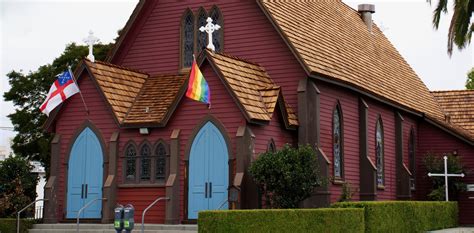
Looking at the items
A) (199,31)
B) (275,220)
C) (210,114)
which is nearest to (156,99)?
(210,114)

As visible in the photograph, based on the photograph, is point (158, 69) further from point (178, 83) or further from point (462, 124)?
point (462, 124)

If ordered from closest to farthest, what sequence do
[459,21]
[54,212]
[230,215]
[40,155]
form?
[230,215] < [54,212] < [459,21] < [40,155]

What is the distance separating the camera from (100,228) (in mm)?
27281

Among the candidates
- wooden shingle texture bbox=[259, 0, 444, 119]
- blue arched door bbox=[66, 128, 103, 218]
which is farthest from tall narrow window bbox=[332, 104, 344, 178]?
blue arched door bbox=[66, 128, 103, 218]

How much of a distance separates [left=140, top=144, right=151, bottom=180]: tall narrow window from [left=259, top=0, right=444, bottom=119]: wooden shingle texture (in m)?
6.38

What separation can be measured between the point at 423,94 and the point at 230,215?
24105mm

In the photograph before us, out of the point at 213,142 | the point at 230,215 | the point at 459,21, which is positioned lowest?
the point at 230,215

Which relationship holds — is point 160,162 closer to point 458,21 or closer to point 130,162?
point 130,162

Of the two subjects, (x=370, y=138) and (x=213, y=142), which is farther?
(x=370, y=138)

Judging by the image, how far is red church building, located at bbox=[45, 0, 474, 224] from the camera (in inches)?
1074

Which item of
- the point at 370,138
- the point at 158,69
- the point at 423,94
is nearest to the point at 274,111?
the point at 158,69

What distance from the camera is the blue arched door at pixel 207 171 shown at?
27.1 metres

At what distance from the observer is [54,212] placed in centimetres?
2934

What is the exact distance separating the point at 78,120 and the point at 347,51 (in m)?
12.5
